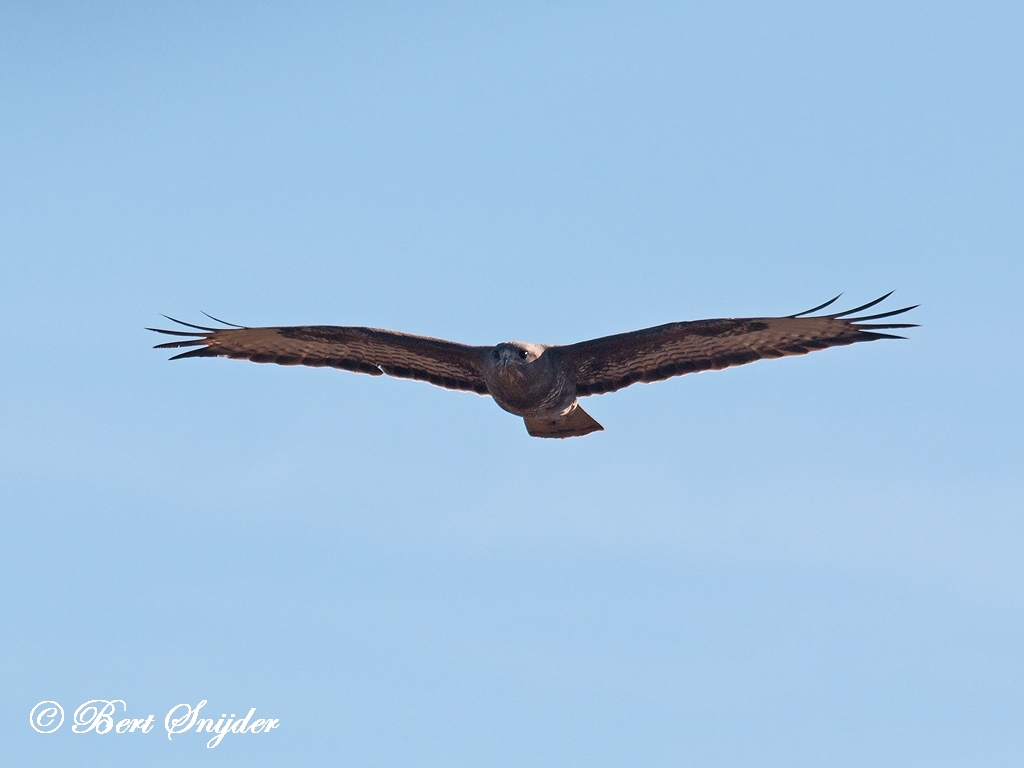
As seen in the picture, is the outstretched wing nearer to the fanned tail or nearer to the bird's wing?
the fanned tail

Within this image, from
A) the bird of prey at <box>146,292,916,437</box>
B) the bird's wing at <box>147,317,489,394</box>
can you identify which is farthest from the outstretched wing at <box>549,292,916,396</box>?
the bird's wing at <box>147,317,489,394</box>

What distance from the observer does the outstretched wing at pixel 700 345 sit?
609 inches

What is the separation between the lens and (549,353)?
1574cm

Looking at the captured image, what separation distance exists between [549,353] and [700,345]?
165cm

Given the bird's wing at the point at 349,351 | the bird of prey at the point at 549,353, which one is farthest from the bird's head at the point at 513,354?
the bird's wing at the point at 349,351

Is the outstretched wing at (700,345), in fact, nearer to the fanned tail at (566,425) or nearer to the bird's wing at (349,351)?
the fanned tail at (566,425)

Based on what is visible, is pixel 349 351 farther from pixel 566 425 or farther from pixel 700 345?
pixel 700 345

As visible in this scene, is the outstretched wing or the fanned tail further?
the fanned tail

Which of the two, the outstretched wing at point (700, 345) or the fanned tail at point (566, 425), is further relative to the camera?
the fanned tail at point (566, 425)

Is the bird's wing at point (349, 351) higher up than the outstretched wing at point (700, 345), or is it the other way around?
the bird's wing at point (349, 351)

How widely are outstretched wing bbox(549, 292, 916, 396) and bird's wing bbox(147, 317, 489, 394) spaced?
4.18ft

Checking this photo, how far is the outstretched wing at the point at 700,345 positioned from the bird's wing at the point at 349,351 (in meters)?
1.27

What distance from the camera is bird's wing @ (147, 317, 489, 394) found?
16.3 metres

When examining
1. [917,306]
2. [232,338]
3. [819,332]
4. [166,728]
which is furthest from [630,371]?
[166,728]
